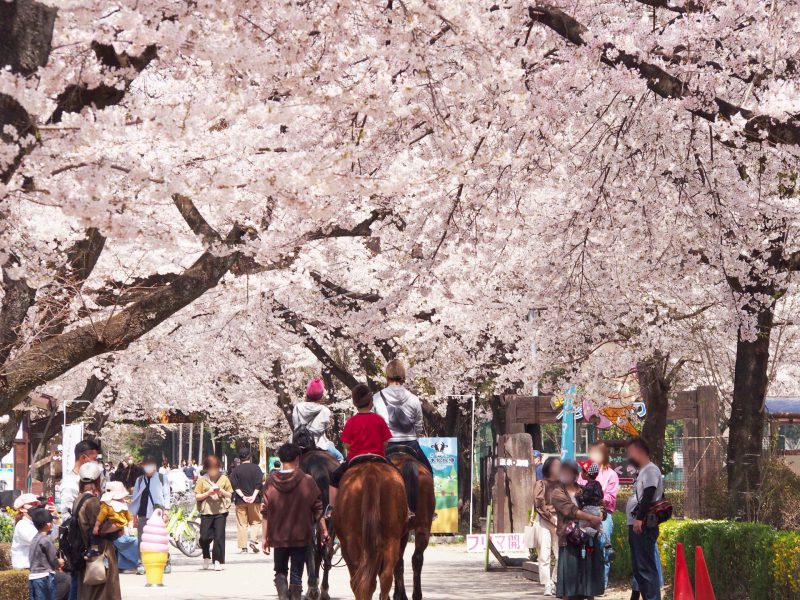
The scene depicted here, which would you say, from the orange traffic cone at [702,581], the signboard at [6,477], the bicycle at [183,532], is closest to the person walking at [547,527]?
the orange traffic cone at [702,581]

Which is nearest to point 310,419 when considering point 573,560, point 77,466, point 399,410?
point 399,410

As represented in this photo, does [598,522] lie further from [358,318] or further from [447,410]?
[447,410]

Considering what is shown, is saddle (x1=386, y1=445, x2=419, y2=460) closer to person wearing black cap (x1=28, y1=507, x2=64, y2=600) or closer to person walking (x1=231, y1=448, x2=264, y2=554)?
person wearing black cap (x1=28, y1=507, x2=64, y2=600)

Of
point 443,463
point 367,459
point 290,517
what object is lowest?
point 290,517

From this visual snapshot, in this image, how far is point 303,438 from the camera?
13844 mm

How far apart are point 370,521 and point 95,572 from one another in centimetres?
246

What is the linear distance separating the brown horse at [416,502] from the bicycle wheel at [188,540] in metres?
13.7

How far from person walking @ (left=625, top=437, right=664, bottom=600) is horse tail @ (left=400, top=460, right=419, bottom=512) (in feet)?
7.40

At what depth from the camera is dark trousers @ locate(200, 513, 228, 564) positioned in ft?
69.4

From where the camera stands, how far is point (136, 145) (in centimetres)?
1250

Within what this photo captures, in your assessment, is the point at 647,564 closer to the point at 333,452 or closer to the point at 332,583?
the point at 333,452

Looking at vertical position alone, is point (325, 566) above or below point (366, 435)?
below

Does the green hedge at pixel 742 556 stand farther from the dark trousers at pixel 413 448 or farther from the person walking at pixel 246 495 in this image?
the person walking at pixel 246 495

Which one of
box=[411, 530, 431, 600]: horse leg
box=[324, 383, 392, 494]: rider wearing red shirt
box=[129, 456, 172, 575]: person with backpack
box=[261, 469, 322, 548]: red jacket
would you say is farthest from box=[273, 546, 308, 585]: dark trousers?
box=[129, 456, 172, 575]: person with backpack
